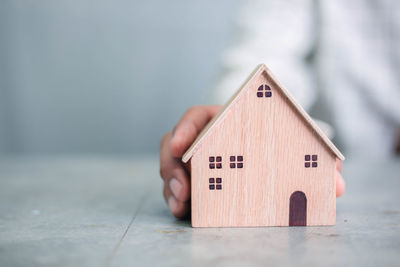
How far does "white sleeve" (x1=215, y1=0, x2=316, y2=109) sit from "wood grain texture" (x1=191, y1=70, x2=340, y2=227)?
36.1 inches

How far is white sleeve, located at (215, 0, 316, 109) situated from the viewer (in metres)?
1.71

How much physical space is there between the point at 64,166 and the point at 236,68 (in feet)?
3.16

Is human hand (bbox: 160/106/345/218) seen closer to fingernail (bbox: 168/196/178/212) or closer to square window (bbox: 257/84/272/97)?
fingernail (bbox: 168/196/178/212)

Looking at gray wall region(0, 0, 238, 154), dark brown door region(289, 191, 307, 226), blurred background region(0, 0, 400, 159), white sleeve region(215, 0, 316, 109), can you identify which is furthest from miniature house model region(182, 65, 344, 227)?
gray wall region(0, 0, 238, 154)

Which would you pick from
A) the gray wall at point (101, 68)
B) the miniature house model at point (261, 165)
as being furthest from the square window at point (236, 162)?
the gray wall at point (101, 68)

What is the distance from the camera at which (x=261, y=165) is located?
744 millimetres

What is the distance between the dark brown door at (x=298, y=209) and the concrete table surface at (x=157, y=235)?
2cm

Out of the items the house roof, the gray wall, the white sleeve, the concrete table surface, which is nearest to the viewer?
the concrete table surface

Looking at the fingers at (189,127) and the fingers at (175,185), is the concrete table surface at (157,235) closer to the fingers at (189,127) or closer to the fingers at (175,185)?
the fingers at (175,185)

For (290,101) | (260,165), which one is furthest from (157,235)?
(290,101)

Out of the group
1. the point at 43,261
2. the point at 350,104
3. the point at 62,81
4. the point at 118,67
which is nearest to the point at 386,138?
the point at 350,104

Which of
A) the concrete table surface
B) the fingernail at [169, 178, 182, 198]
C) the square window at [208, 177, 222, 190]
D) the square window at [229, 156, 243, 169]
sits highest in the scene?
the square window at [229, 156, 243, 169]

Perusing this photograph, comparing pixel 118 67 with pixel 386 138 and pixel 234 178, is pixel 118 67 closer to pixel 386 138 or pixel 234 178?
pixel 386 138

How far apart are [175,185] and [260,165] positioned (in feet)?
0.55
